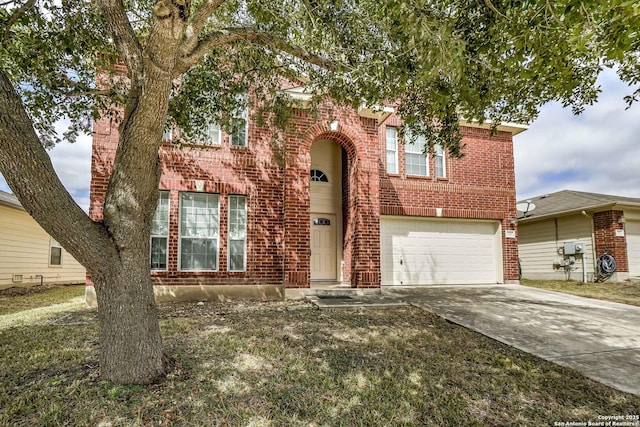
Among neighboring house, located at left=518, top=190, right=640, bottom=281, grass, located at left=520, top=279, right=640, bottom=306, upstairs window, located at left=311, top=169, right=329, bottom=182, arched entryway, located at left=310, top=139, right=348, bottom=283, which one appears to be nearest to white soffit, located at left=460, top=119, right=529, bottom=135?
neighboring house, located at left=518, top=190, right=640, bottom=281

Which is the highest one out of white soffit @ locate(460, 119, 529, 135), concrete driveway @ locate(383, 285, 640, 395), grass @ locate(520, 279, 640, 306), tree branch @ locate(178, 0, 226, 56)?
white soffit @ locate(460, 119, 529, 135)

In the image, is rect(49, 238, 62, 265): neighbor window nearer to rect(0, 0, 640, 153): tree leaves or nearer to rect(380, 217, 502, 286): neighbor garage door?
rect(0, 0, 640, 153): tree leaves

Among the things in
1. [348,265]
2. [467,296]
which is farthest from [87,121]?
[467,296]

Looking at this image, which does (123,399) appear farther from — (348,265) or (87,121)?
(348,265)

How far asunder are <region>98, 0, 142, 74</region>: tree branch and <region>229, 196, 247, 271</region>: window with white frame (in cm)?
540

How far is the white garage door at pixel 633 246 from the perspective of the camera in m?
12.4

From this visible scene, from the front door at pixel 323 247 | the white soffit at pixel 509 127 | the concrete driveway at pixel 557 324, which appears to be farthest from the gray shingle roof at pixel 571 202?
the front door at pixel 323 247

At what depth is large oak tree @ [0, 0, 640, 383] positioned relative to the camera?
2996 millimetres

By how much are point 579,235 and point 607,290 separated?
3.43 metres

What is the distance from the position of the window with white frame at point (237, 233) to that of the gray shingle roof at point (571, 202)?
481 inches

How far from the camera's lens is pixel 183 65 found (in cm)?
385

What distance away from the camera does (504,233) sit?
1133 centimetres

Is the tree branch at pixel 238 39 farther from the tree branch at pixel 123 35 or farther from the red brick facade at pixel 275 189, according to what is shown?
the red brick facade at pixel 275 189

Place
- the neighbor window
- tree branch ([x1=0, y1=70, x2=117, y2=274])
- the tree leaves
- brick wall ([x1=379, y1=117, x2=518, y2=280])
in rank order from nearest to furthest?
tree branch ([x1=0, y1=70, x2=117, y2=274]), the tree leaves, brick wall ([x1=379, y1=117, x2=518, y2=280]), the neighbor window
